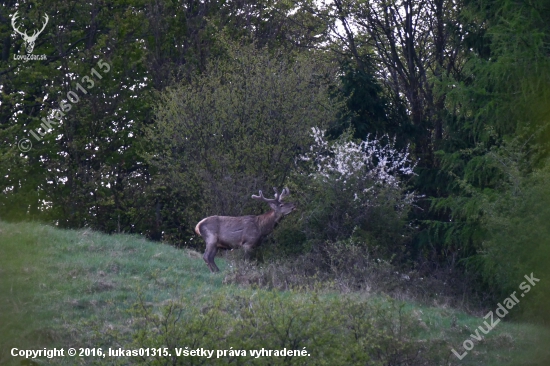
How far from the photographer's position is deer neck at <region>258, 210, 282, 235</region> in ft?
56.6

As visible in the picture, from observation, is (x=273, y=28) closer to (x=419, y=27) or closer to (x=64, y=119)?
(x=419, y=27)

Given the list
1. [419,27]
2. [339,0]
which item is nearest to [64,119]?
[339,0]

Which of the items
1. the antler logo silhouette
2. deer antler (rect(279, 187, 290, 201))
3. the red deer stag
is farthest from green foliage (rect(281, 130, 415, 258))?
the antler logo silhouette

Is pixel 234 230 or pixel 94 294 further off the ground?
pixel 234 230

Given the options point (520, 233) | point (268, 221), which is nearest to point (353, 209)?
point (268, 221)

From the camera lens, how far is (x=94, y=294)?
12.3 m

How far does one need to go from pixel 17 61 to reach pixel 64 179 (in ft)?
14.7

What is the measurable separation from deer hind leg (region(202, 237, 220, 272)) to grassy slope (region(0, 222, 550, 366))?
171 mm

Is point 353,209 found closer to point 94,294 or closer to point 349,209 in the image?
point 349,209

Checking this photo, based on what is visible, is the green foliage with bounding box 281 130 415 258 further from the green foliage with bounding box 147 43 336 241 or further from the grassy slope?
the green foliage with bounding box 147 43 336 241

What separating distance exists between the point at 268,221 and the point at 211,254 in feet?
5.64

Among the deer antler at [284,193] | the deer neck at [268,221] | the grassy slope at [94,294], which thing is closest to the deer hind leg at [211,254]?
the grassy slope at [94,294]

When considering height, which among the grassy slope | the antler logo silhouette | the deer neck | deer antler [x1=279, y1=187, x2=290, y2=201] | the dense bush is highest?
the antler logo silhouette

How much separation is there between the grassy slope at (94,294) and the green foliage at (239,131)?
220 inches
